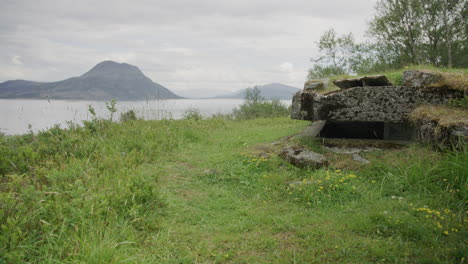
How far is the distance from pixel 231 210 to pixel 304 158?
214 cm

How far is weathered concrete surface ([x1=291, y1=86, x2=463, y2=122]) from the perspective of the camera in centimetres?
603

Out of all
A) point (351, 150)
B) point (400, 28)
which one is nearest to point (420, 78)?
point (351, 150)

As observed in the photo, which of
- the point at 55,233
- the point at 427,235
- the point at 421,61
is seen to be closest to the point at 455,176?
the point at 427,235

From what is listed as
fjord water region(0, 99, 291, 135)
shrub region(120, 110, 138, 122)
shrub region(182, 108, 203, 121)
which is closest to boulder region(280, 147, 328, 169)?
fjord water region(0, 99, 291, 135)

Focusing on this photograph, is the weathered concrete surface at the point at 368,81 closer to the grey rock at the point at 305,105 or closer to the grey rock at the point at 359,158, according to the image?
the grey rock at the point at 305,105

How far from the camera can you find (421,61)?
2488 cm

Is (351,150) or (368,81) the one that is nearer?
(351,150)

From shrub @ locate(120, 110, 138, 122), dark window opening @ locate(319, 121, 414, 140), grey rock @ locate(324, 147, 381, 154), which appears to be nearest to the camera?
grey rock @ locate(324, 147, 381, 154)

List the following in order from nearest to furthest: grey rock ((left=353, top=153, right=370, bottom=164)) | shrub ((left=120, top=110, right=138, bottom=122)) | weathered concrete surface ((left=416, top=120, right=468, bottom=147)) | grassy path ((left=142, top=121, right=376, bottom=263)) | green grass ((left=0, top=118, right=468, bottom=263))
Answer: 1. green grass ((left=0, top=118, right=468, bottom=263))
2. grassy path ((left=142, top=121, right=376, bottom=263))
3. weathered concrete surface ((left=416, top=120, right=468, bottom=147))
4. grey rock ((left=353, top=153, right=370, bottom=164))
5. shrub ((left=120, top=110, right=138, bottom=122))

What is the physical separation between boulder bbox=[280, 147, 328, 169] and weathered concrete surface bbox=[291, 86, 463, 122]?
1077 mm

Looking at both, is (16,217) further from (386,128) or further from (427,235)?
(386,128)

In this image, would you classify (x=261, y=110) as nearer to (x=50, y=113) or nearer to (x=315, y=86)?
(x=315, y=86)

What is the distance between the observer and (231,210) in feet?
14.8

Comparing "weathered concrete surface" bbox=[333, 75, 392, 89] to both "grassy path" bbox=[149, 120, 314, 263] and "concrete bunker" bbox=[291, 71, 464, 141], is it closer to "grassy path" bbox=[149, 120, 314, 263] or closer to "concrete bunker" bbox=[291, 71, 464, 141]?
"concrete bunker" bbox=[291, 71, 464, 141]
